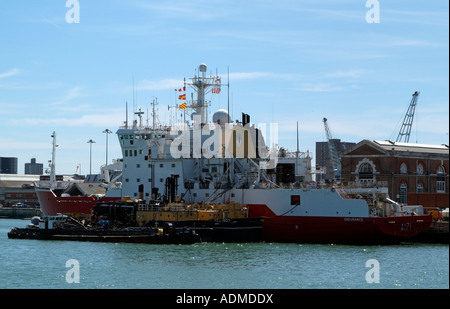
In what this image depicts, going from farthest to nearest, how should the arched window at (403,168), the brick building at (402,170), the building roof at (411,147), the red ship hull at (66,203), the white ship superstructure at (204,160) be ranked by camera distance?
the building roof at (411,147) → the arched window at (403,168) → the brick building at (402,170) → the red ship hull at (66,203) → the white ship superstructure at (204,160)

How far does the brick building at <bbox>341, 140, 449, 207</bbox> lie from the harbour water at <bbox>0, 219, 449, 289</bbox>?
52.3 feet

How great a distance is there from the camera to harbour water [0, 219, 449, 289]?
30000mm

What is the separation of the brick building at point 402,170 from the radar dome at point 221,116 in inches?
496

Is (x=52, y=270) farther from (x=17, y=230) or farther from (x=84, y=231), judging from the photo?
(x=17, y=230)

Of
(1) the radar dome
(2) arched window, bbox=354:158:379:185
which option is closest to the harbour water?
(1) the radar dome

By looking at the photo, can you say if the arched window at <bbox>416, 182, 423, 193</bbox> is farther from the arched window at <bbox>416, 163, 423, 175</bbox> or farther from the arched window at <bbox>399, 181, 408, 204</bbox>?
the arched window at <bbox>399, 181, 408, 204</bbox>

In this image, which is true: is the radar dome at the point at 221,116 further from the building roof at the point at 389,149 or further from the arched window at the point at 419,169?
the arched window at the point at 419,169

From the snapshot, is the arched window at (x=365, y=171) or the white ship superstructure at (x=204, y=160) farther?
the arched window at (x=365, y=171)

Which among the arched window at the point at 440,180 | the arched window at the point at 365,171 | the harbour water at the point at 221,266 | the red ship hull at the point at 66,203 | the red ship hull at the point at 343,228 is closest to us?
the harbour water at the point at 221,266

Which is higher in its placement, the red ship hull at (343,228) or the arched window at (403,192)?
the arched window at (403,192)

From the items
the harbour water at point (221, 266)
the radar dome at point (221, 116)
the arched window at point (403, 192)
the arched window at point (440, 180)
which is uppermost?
the radar dome at point (221, 116)

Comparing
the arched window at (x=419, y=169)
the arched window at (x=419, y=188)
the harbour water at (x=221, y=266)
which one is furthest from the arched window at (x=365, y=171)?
the harbour water at (x=221, y=266)

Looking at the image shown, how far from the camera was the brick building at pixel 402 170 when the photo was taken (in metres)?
62.6
